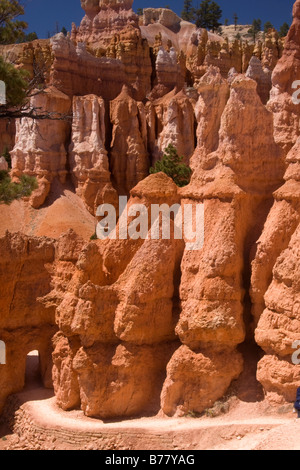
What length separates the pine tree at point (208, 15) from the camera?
9144cm

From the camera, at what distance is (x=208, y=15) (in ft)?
299

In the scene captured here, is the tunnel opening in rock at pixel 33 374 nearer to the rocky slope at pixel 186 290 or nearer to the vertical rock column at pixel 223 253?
the rocky slope at pixel 186 290

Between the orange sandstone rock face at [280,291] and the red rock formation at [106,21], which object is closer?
the orange sandstone rock face at [280,291]

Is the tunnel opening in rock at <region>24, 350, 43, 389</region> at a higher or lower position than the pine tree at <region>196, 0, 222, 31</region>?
lower

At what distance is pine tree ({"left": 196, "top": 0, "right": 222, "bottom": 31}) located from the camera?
300 ft

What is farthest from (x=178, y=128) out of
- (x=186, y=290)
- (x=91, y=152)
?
(x=186, y=290)

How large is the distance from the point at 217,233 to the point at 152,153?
2962 cm

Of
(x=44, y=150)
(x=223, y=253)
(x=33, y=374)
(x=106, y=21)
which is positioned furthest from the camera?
(x=106, y=21)

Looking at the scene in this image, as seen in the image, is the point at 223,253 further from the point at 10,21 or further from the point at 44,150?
the point at 44,150

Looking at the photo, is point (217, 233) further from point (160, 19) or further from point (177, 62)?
point (160, 19)

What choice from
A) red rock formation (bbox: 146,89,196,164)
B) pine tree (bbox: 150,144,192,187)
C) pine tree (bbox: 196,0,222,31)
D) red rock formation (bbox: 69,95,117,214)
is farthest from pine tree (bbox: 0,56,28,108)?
pine tree (bbox: 196,0,222,31)

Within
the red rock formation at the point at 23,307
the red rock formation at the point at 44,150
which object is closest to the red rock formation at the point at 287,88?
the red rock formation at the point at 23,307

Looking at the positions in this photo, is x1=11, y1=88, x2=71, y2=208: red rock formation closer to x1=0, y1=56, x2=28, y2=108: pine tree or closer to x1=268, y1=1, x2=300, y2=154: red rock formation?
x1=268, y1=1, x2=300, y2=154: red rock formation
